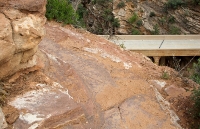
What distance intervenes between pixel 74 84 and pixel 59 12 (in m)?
3.12

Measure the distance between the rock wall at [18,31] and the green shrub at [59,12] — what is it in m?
3.08

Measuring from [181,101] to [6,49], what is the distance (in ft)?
9.92

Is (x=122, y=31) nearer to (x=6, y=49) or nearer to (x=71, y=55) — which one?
(x=71, y=55)

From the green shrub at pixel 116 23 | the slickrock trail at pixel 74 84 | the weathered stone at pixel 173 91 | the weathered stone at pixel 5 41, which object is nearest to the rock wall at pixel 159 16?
the green shrub at pixel 116 23

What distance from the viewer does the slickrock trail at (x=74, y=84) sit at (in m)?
3.25

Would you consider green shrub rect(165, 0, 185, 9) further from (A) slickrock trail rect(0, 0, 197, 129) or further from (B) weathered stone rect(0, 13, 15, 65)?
(B) weathered stone rect(0, 13, 15, 65)

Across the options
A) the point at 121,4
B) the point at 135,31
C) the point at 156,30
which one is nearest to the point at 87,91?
the point at 156,30

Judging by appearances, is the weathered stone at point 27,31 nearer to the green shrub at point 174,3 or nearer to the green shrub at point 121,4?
the green shrub at point 174,3

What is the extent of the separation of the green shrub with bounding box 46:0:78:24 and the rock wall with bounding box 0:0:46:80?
308 cm


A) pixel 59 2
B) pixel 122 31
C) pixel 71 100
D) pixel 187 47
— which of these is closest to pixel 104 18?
pixel 122 31

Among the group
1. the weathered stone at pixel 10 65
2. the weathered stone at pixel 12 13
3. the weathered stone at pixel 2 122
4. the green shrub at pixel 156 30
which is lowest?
the green shrub at pixel 156 30

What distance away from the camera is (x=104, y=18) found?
21.3 meters

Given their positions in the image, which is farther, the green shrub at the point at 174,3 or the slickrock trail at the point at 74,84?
the green shrub at the point at 174,3

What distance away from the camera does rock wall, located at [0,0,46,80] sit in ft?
10.2
